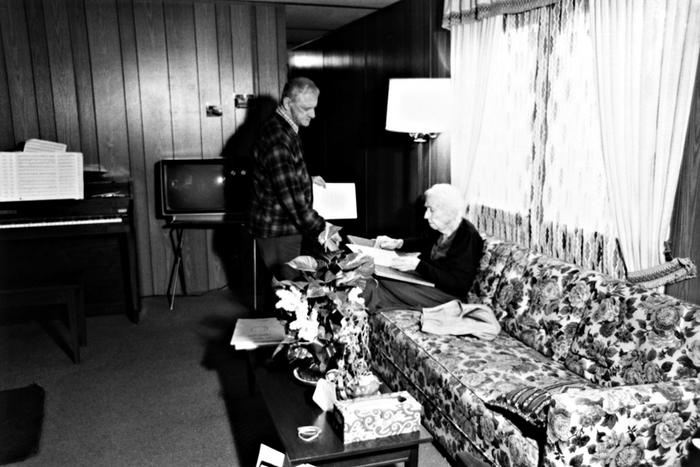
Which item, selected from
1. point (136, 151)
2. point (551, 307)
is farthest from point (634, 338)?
point (136, 151)

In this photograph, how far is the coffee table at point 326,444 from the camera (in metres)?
1.98

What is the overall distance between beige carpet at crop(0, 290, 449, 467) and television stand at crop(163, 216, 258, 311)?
0.84 feet

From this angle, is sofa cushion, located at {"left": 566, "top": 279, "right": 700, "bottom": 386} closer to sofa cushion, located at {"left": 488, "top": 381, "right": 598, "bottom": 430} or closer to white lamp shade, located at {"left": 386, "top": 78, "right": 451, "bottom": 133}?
sofa cushion, located at {"left": 488, "top": 381, "right": 598, "bottom": 430}

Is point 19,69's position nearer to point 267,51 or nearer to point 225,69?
point 225,69

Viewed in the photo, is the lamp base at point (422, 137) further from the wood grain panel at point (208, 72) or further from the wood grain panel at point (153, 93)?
the wood grain panel at point (153, 93)

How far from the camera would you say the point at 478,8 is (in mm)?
3598

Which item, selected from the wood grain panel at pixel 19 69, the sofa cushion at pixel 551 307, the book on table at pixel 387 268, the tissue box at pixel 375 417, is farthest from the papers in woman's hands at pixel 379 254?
the wood grain panel at pixel 19 69

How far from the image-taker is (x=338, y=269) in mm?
2369

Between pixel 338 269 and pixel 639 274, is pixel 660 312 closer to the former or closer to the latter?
pixel 639 274

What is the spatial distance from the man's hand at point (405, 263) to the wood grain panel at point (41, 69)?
2.94 meters

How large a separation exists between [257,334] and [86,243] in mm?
2354

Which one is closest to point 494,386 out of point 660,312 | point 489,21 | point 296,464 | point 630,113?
point 660,312

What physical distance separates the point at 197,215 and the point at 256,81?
1215 mm

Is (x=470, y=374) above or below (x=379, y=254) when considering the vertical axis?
below
